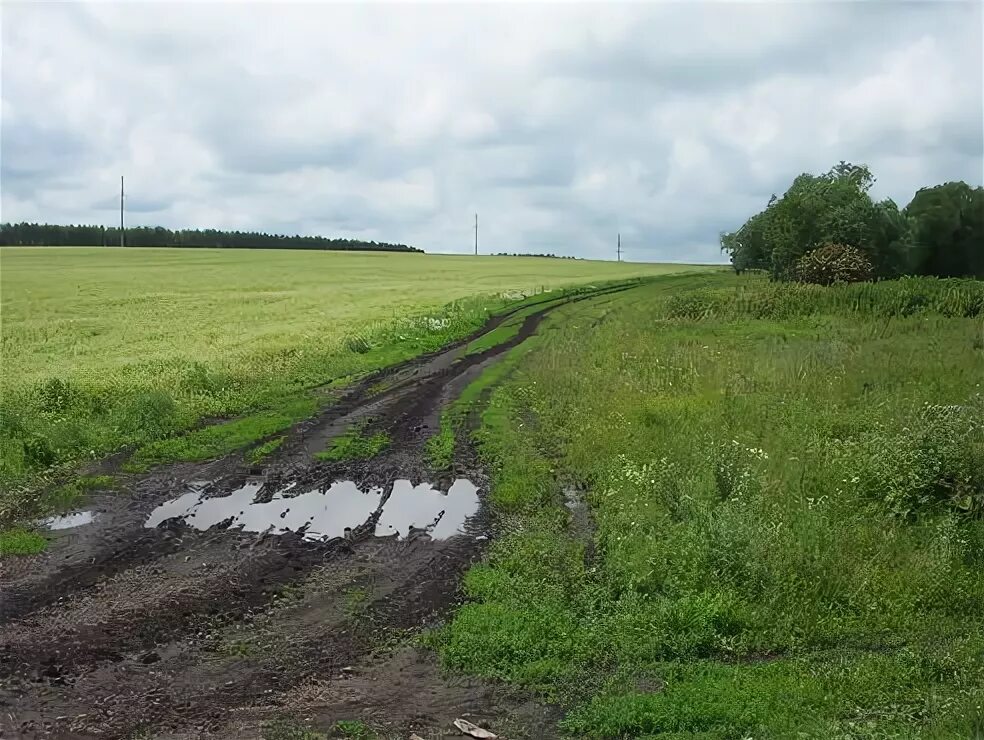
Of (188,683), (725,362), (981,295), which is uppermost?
(981,295)

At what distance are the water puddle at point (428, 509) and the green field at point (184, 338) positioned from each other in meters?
4.37

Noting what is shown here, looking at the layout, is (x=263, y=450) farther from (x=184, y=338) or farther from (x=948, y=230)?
(x=948, y=230)

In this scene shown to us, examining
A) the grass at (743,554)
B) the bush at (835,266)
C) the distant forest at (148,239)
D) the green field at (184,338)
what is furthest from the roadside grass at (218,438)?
the distant forest at (148,239)

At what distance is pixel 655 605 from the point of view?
29.4 feet

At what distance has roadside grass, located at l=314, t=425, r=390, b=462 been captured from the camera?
15.2 meters

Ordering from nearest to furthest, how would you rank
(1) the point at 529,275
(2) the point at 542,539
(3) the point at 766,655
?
1. (3) the point at 766,655
2. (2) the point at 542,539
3. (1) the point at 529,275

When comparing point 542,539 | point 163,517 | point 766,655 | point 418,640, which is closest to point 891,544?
point 766,655

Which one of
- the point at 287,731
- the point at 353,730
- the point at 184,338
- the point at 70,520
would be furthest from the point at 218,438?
the point at 184,338

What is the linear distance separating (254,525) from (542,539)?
408 cm

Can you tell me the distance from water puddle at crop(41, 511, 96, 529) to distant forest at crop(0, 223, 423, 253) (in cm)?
9209

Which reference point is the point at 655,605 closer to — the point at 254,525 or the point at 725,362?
the point at 254,525

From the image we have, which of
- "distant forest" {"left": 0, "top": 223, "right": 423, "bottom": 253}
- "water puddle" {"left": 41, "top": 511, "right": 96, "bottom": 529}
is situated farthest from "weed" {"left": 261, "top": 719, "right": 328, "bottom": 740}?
"distant forest" {"left": 0, "top": 223, "right": 423, "bottom": 253}

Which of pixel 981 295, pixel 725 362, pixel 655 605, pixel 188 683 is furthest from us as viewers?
pixel 981 295

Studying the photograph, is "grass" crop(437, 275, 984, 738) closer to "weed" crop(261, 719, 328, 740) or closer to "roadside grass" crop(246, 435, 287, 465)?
"weed" crop(261, 719, 328, 740)
